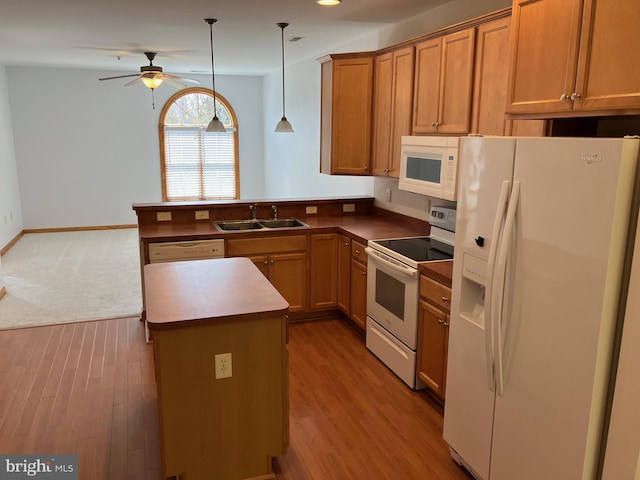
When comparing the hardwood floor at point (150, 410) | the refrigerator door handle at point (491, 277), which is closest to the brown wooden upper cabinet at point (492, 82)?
the refrigerator door handle at point (491, 277)

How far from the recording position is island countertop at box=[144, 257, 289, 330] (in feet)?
7.53

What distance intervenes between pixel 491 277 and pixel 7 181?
778 centimetres

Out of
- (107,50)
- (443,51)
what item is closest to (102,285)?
(107,50)

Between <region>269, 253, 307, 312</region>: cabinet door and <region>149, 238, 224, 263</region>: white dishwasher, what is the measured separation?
0.48 m

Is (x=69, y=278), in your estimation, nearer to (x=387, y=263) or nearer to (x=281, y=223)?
(x=281, y=223)

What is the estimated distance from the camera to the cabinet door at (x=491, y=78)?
9.61 feet

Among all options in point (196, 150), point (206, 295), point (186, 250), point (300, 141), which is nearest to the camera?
point (206, 295)

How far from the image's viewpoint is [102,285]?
584 cm

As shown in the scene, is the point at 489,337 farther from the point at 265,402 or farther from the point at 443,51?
the point at 443,51

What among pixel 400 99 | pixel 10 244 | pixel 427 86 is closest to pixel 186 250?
pixel 400 99

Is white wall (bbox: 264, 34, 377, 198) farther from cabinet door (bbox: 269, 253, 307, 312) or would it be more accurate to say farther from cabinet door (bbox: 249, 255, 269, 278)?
cabinet door (bbox: 249, 255, 269, 278)

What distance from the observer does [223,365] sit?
2379mm

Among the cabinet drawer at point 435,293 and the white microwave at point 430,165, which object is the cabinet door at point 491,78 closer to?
the white microwave at point 430,165

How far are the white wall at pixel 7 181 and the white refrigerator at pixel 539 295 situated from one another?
7.03 meters
